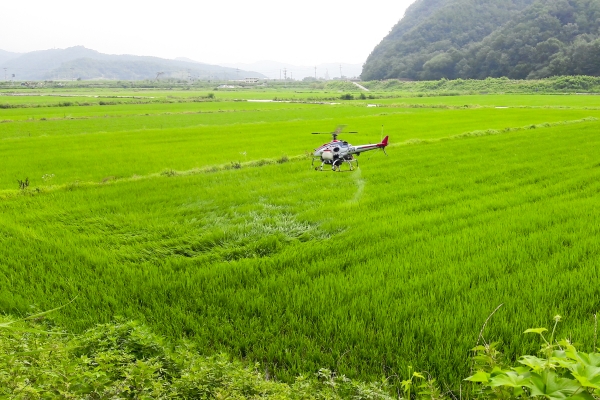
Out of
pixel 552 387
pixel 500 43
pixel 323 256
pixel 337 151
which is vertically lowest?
pixel 323 256

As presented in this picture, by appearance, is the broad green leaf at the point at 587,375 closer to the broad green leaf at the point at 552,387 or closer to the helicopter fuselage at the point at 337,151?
the broad green leaf at the point at 552,387

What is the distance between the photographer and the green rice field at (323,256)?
314 cm

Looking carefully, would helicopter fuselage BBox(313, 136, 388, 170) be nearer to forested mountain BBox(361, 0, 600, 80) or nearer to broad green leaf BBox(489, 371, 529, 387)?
broad green leaf BBox(489, 371, 529, 387)

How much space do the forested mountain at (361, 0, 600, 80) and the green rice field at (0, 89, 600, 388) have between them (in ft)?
247

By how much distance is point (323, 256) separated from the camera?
15.6ft

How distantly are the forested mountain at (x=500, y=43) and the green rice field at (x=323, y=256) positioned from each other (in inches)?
2966

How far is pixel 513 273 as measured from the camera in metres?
4.08

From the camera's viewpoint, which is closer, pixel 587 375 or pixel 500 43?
pixel 587 375

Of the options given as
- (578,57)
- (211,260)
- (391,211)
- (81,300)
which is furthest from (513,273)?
(578,57)

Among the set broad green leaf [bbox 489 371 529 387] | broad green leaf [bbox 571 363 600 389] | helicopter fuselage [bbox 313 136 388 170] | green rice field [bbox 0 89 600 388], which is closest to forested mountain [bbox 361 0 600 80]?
green rice field [bbox 0 89 600 388]

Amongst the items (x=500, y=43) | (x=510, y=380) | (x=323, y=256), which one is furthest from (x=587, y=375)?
(x=500, y=43)

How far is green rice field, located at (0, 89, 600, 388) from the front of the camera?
10.3ft

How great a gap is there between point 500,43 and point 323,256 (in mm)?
92156

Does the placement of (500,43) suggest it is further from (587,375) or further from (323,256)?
(587,375)
